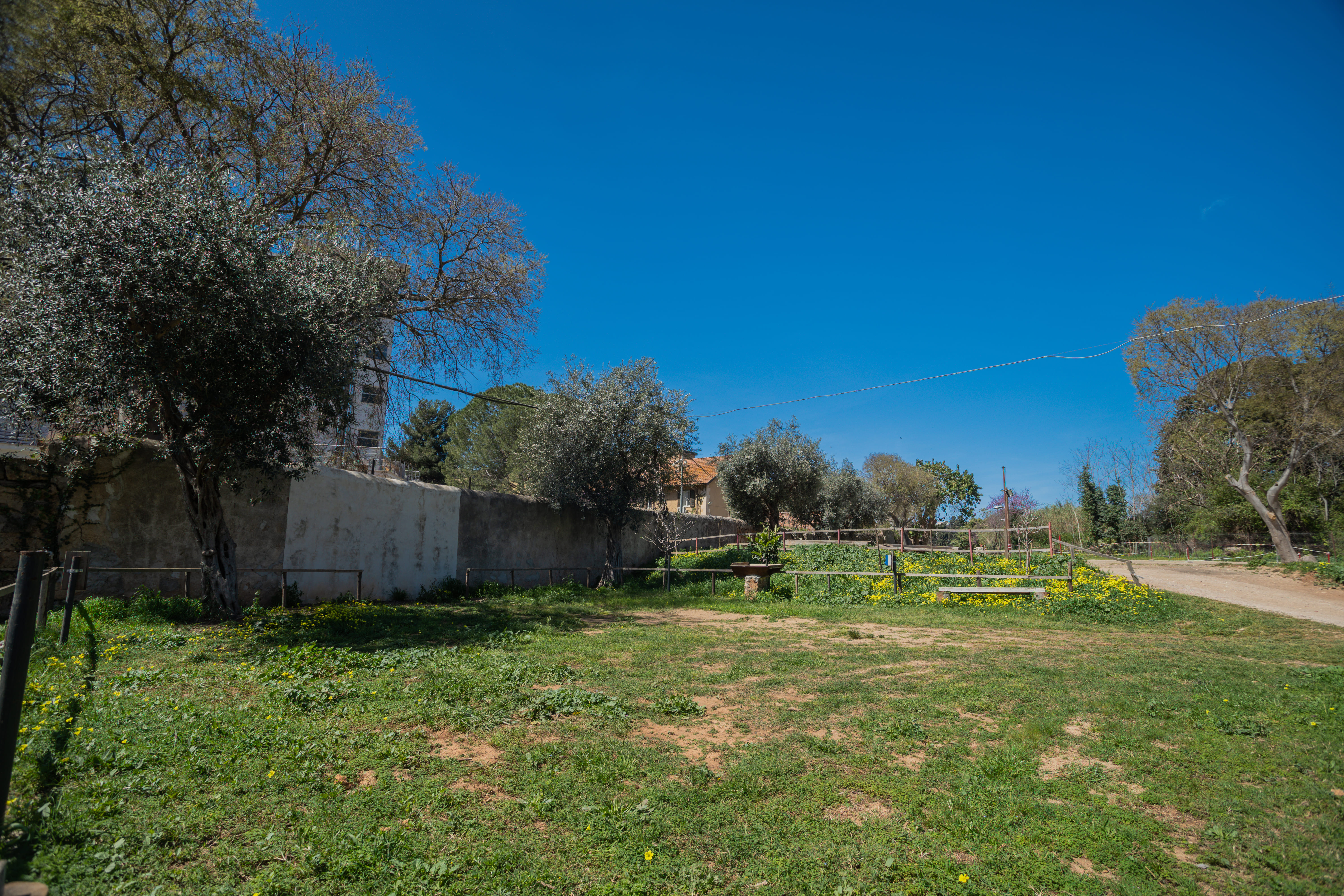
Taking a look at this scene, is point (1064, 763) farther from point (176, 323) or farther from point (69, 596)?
point (176, 323)

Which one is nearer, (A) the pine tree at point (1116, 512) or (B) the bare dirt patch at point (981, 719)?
(B) the bare dirt patch at point (981, 719)

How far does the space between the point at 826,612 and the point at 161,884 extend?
38.9ft

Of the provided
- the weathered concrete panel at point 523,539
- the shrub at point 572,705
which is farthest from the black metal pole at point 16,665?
the weathered concrete panel at point 523,539

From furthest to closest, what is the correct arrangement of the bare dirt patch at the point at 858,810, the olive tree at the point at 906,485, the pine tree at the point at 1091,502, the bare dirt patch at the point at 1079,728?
the olive tree at the point at 906,485 < the pine tree at the point at 1091,502 < the bare dirt patch at the point at 1079,728 < the bare dirt patch at the point at 858,810

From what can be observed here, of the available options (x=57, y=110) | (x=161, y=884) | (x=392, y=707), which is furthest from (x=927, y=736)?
(x=57, y=110)

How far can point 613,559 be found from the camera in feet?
64.7

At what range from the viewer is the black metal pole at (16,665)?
7.43ft

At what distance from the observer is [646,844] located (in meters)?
3.43

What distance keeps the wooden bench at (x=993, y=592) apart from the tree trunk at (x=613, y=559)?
9.11 m

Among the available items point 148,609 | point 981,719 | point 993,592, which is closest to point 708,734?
point 981,719

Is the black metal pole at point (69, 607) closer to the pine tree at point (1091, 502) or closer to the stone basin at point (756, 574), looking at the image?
the stone basin at point (756, 574)

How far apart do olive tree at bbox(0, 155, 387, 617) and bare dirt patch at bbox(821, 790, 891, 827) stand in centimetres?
864

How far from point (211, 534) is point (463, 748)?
7462mm

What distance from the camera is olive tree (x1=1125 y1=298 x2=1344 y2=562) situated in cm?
2317
